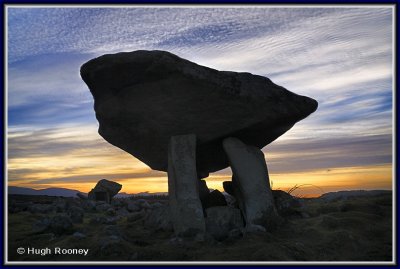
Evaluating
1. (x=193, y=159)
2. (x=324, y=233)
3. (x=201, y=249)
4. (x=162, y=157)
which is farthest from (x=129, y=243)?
(x=324, y=233)

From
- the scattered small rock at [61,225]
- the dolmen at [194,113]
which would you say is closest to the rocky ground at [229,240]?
the scattered small rock at [61,225]

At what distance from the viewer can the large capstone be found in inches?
458

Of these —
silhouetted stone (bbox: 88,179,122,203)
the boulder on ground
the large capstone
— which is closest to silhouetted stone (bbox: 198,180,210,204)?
the large capstone

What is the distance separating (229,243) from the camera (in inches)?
422

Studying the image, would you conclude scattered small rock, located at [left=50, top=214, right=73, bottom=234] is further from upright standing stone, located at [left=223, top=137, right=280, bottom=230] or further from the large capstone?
upright standing stone, located at [left=223, top=137, right=280, bottom=230]

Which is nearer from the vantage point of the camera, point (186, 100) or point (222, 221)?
point (222, 221)

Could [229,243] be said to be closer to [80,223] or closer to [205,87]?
[205,87]

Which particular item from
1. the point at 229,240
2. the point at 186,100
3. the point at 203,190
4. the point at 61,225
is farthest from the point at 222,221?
the point at 61,225

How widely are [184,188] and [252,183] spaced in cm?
186

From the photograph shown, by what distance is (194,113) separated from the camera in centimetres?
1202

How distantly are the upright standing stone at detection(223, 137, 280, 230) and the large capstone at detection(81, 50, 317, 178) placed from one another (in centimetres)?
48

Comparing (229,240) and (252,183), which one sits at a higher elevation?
(252,183)

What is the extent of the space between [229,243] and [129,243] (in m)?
2.35

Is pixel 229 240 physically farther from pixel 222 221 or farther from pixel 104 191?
pixel 104 191
